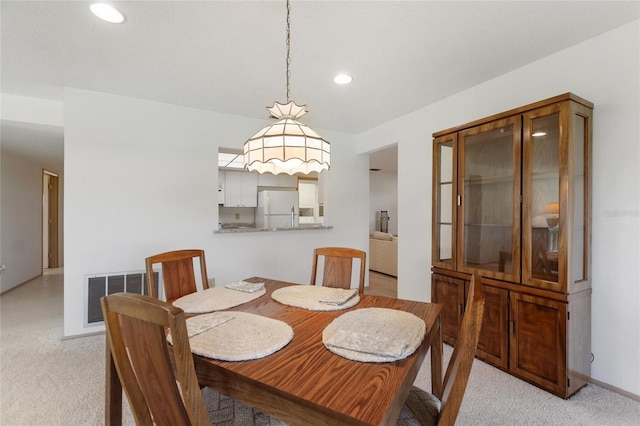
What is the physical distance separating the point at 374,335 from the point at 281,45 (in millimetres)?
1979

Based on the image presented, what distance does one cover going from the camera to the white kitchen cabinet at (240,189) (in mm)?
6117

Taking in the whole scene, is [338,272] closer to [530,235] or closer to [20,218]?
[530,235]

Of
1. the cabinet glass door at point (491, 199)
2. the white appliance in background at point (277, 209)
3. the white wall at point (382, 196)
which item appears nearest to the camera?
the cabinet glass door at point (491, 199)

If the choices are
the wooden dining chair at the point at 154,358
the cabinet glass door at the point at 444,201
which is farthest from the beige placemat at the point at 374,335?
the cabinet glass door at the point at 444,201

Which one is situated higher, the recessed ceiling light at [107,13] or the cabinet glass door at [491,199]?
the recessed ceiling light at [107,13]

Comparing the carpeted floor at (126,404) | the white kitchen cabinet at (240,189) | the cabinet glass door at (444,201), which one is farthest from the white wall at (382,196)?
the carpeted floor at (126,404)

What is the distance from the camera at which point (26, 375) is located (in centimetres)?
224

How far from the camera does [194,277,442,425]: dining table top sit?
2.68ft

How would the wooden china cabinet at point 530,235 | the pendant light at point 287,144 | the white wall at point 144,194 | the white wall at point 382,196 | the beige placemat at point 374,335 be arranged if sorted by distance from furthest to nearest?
the white wall at point 382,196
the white wall at point 144,194
the wooden china cabinet at point 530,235
the pendant light at point 287,144
the beige placemat at point 374,335

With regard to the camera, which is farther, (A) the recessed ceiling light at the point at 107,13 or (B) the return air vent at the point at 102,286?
(B) the return air vent at the point at 102,286

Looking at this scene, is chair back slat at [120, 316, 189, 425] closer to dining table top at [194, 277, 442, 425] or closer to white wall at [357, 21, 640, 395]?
dining table top at [194, 277, 442, 425]

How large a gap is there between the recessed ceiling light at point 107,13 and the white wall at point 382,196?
271 inches

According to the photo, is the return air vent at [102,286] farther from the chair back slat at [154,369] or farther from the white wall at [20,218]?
the chair back slat at [154,369]

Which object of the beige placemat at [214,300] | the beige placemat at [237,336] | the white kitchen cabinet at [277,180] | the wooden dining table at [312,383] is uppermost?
the white kitchen cabinet at [277,180]
